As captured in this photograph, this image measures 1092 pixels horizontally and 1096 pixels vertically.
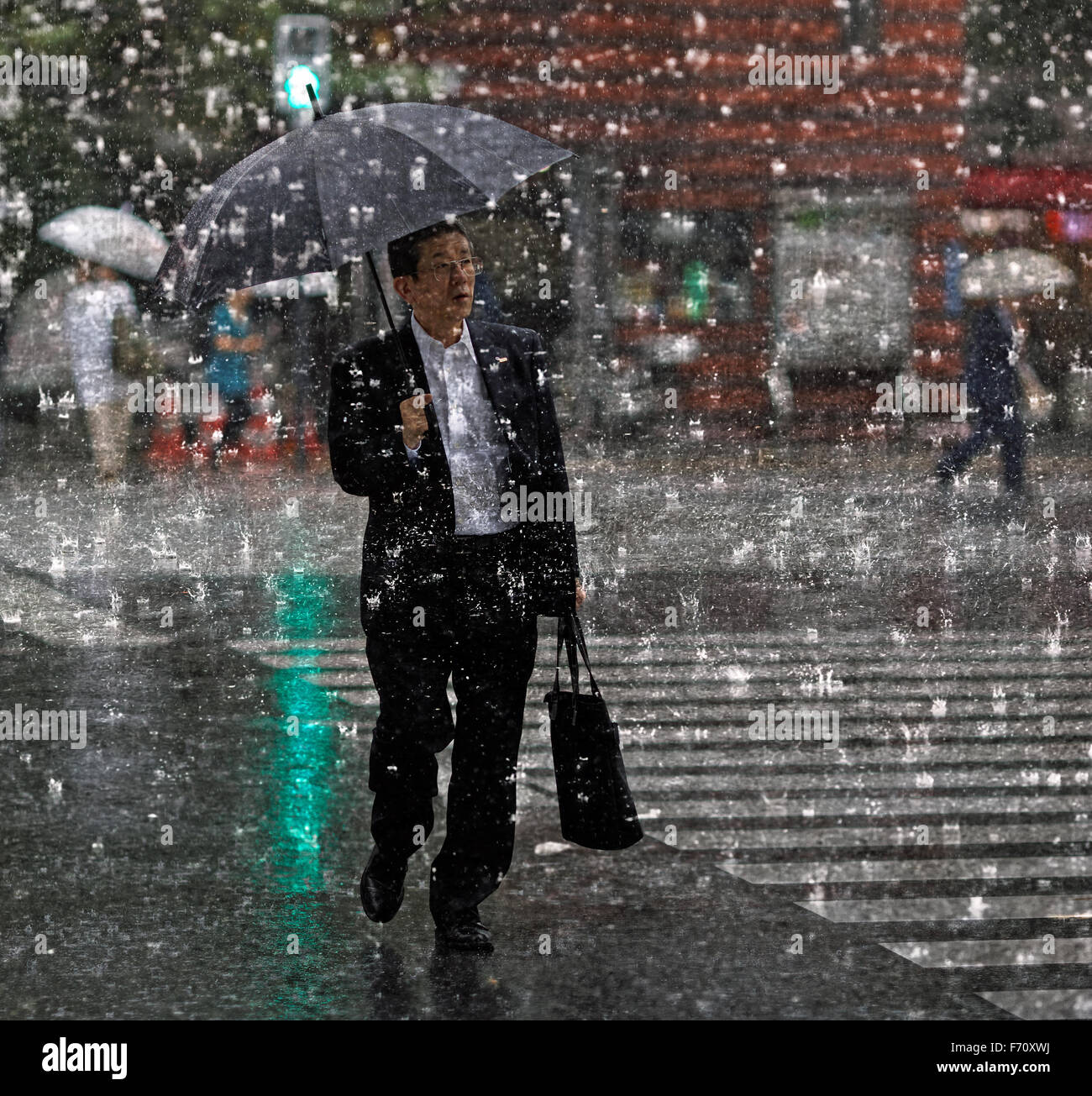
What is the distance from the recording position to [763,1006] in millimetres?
4344

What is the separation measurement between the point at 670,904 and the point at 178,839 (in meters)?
1.65

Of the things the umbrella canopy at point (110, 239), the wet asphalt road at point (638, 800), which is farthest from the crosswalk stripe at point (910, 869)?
the umbrella canopy at point (110, 239)

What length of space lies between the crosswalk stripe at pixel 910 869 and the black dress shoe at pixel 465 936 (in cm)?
96

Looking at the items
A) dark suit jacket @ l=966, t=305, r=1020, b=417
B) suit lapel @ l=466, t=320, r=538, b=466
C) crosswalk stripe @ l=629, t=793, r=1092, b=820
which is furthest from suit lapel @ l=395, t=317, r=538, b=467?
dark suit jacket @ l=966, t=305, r=1020, b=417

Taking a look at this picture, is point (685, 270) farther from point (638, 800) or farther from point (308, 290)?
point (638, 800)

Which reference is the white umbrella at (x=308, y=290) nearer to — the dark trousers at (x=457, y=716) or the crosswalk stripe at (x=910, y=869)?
the crosswalk stripe at (x=910, y=869)

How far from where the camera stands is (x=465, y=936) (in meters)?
→ 4.74

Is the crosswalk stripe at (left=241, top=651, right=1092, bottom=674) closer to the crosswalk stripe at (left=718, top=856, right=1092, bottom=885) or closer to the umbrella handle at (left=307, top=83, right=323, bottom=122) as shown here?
the crosswalk stripe at (left=718, top=856, right=1092, bottom=885)

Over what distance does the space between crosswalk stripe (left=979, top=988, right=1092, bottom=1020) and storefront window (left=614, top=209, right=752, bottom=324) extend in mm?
18439

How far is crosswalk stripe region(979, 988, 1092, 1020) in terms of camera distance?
4277mm

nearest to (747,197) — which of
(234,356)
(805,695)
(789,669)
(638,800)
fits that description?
(234,356)

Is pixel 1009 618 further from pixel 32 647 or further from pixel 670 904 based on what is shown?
pixel 670 904
